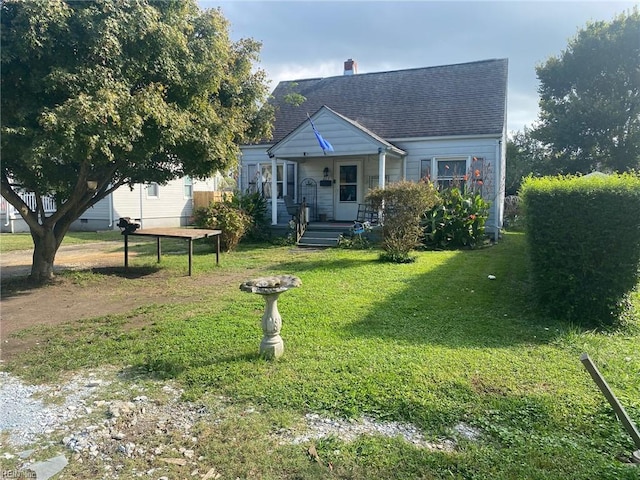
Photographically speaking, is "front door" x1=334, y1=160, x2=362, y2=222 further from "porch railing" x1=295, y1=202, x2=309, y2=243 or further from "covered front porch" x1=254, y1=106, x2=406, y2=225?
"porch railing" x1=295, y1=202, x2=309, y2=243

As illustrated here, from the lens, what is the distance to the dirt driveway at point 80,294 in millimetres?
5852

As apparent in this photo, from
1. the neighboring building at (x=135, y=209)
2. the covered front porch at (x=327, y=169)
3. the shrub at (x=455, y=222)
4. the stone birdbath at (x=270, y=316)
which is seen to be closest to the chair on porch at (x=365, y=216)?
the covered front porch at (x=327, y=169)

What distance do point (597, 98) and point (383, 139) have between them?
18.4 m

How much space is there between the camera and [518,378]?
3.87 m

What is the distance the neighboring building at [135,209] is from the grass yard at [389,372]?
527 inches

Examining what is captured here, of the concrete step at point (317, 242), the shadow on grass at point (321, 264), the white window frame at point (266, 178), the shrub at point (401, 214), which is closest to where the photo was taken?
the shadow on grass at point (321, 264)

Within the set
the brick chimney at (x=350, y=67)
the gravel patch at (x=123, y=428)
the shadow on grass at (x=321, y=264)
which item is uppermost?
the brick chimney at (x=350, y=67)

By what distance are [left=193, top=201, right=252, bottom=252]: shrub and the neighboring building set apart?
5893 millimetres

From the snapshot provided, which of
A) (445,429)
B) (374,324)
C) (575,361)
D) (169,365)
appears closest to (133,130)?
(169,365)

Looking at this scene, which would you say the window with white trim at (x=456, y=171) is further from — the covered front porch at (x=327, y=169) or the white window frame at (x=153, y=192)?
the white window frame at (x=153, y=192)

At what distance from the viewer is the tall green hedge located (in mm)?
5230

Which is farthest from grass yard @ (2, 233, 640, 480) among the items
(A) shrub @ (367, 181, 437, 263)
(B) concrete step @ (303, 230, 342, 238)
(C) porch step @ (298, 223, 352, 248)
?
(B) concrete step @ (303, 230, 342, 238)

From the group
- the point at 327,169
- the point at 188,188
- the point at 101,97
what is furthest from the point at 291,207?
the point at 188,188

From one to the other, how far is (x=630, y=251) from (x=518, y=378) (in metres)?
2.66
